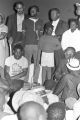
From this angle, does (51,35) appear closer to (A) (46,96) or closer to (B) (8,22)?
(B) (8,22)

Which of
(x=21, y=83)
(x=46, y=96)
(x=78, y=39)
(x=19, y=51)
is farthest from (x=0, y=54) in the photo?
(x=46, y=96)

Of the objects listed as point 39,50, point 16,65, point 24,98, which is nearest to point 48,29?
point 39,50

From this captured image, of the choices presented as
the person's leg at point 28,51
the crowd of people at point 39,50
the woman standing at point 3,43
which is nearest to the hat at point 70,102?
→ the crowd of people at point 39,50

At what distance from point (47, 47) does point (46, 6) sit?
2138mm

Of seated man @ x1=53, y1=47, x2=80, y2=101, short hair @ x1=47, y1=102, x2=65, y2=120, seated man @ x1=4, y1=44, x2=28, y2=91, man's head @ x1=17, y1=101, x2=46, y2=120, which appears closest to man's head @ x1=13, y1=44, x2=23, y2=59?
seated man @ x1=4, y1=44, x2=28, y2=91

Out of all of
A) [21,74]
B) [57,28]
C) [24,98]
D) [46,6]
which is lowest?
[21,74]

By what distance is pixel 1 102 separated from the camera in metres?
4.26

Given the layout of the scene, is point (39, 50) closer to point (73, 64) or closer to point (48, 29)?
point (48, 29)

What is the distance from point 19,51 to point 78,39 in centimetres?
122

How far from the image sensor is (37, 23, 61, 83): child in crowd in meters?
6.62

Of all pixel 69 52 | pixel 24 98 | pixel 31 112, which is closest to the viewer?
pixel 31 112

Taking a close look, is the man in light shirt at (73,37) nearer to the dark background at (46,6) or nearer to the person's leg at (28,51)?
the person's leg at (28,51)

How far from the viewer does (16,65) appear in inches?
264

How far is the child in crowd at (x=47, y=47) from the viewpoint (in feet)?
21.7
